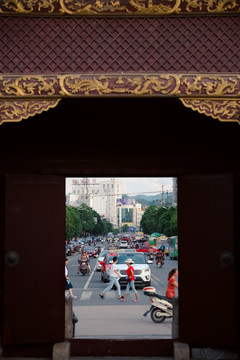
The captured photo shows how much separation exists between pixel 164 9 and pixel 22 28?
180 cm

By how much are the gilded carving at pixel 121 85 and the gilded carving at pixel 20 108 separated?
8 centimetres

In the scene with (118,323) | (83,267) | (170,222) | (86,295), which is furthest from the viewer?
(170,222)

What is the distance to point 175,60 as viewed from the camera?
8.84 metres

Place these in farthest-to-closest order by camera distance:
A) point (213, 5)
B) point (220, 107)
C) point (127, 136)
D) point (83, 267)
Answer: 1. point (83, 267)
2. point (127, 136)
3. point (213, 5)
4. point (220, 107)

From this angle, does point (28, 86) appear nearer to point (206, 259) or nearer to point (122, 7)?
point (122, 7)

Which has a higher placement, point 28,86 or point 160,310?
point 28,86

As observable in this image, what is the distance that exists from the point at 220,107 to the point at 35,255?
13.5 ft

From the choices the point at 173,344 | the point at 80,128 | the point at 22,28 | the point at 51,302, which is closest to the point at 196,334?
the point at 173,344

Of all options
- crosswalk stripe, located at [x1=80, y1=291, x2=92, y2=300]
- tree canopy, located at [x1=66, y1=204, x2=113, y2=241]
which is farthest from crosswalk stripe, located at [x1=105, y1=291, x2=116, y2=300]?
tree canopy, located at [x1=66, y1=204, x2=113, y2=241]

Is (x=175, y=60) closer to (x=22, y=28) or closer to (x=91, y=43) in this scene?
(x=91, y=43)

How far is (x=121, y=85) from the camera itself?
8.69 metres

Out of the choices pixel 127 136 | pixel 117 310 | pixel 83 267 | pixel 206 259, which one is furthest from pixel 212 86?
pixel 83 267

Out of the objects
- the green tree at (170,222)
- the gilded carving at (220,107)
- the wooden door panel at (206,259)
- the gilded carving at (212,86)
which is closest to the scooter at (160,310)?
the wooden door panel at (206,259)

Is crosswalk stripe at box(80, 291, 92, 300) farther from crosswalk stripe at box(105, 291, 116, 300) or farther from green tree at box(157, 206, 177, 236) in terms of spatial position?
green tree at box(157, 206, 177, 236)
